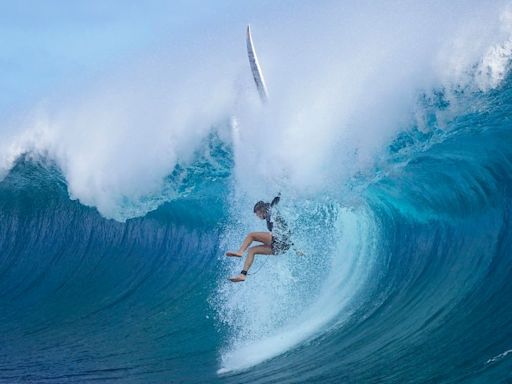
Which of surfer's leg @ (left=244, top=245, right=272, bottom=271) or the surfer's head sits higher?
the surfer's head

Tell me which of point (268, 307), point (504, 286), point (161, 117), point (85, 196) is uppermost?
point (161, 117)

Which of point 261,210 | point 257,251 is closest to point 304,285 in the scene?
point 257,251

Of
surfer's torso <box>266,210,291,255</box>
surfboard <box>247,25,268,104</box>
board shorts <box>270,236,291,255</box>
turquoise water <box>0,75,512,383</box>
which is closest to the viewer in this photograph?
turquoise water <box>0,75,512,383</box>

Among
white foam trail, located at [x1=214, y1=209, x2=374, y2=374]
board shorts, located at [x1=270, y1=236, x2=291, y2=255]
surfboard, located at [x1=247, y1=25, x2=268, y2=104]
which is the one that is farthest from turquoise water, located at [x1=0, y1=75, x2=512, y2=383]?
surfboard, located at [x1=247, y1=25, x2=268, y2=104]

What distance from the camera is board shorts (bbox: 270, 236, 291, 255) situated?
6569mm

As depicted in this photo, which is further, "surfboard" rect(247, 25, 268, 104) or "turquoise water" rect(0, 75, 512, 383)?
"surfboard" rect(247, 25, 268, 104)

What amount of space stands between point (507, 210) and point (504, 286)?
172cm

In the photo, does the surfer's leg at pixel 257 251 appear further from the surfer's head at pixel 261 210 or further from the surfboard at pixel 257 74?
the surfboard at pixel 257 74

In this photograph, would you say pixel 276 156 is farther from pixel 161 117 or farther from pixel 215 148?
pixel 161 117

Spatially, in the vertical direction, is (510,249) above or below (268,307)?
below

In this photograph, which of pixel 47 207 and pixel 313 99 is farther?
pixel 47 207

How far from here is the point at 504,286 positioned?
6.19 metres

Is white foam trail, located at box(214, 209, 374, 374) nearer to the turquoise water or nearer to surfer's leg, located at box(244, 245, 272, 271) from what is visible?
the turquoise water

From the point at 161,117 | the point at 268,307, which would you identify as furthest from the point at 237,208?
the point at 161,117
